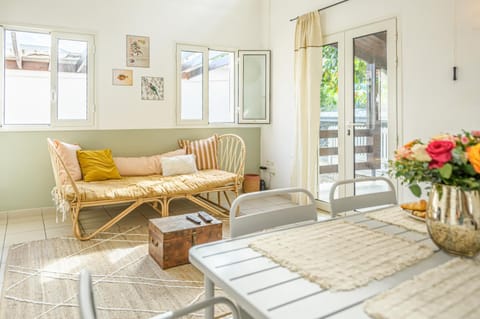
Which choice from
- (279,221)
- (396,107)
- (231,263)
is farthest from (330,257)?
(396,107)

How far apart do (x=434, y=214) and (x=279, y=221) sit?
0.60 m

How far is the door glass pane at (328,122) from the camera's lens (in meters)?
4.30

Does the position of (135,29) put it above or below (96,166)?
above

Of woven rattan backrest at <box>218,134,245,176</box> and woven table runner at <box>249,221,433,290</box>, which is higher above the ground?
woven rattan backrest at <box>218,134,245,176</box>

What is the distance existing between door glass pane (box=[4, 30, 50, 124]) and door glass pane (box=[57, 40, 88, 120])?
14cm

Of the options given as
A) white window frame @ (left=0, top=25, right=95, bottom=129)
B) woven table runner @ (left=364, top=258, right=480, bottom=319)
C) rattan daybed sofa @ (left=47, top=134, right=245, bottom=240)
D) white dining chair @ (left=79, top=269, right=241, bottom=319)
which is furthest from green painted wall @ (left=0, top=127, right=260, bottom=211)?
woven table runner @ (left=364, top=258, right=480, bottom=319)

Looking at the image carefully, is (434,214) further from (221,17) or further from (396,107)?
(221,17)

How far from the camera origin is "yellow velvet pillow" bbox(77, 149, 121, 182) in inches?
156

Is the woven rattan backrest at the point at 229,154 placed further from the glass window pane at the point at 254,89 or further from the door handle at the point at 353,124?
the door handle at the point at 353,124

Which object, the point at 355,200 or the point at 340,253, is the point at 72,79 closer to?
the point at 355,200

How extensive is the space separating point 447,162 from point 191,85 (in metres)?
4.30

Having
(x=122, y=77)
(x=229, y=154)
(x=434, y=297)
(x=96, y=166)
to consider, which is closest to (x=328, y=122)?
(x=229, y=154)

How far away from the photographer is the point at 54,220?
4.02 meters

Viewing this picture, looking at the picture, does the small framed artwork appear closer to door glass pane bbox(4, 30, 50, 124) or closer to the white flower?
door glass pane bbox(4, 30, 50, 124)
